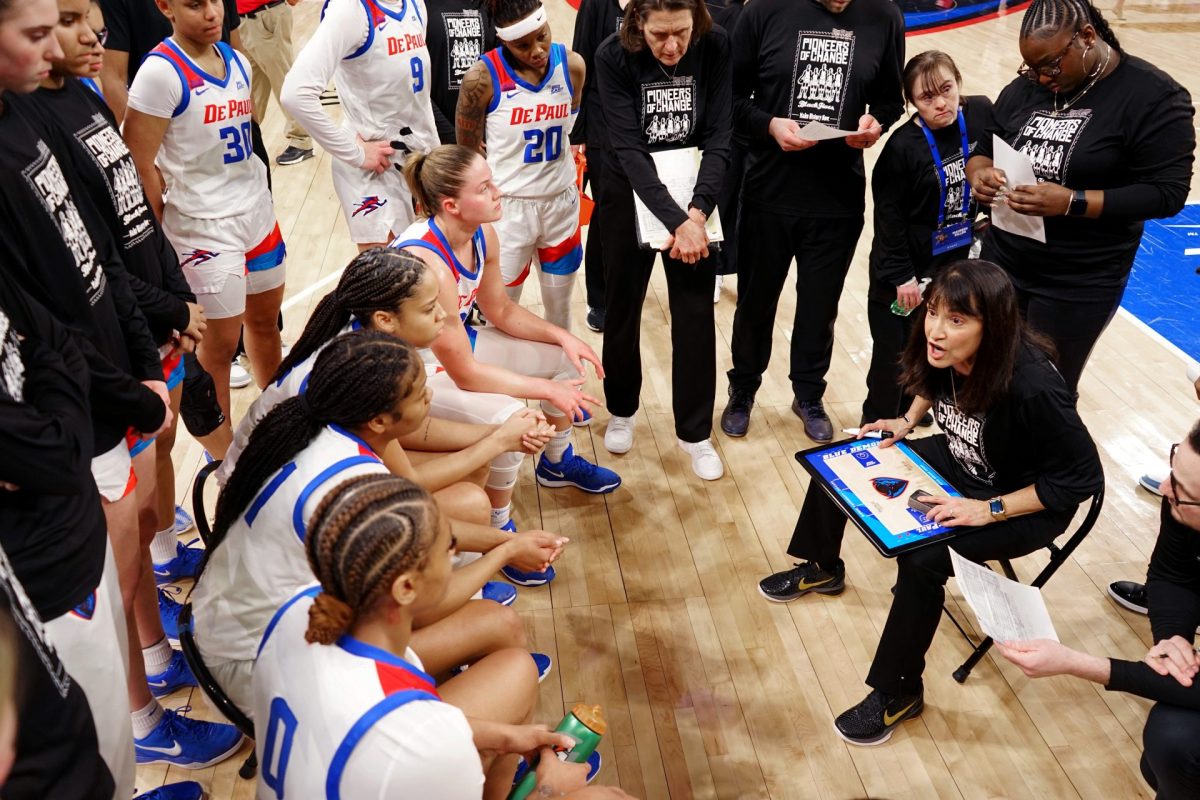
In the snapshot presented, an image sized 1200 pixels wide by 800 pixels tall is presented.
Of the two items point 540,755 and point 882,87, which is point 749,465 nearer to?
point 882,87

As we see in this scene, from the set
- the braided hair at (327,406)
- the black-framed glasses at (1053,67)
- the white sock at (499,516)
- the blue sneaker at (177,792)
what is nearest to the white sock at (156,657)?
the blue sneaker at (177,792)

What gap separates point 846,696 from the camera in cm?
300

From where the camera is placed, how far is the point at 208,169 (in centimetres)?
341

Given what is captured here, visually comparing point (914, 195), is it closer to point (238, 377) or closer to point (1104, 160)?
point (1104, 160)

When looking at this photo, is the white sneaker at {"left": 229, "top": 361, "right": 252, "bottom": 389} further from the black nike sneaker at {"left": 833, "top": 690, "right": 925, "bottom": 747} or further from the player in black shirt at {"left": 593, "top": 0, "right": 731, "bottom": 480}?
the black nike sneaker at {"left": 833, "top": 690, "right": 925, "bottom": 747}

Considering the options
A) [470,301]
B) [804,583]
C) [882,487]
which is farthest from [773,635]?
[470,301]

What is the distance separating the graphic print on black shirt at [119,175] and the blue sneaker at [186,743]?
1.31m

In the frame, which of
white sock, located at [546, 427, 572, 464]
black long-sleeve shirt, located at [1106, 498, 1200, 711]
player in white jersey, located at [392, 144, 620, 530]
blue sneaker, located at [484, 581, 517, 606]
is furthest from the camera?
white sock, located at [546, 427, 572, 464]

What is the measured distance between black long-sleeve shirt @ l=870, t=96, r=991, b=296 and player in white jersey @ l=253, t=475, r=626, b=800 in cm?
248

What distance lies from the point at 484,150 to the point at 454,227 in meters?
0.75

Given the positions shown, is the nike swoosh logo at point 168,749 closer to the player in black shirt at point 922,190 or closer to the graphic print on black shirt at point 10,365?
the graphic print on black shirt at point 10,365

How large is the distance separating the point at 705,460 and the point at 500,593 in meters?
1.09

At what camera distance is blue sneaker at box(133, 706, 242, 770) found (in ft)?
8.72

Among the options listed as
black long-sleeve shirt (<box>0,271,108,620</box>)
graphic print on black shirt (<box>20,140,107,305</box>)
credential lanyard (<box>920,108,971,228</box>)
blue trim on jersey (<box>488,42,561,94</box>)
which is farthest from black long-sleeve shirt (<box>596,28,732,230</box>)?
black long-sleeve shirt (<box>0,271,108,620</box>)
